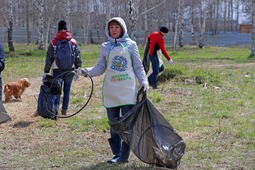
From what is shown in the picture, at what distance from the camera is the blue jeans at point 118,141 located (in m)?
4.80

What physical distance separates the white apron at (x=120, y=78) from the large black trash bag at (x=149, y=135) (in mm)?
120

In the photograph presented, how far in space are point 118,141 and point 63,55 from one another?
7.85 ft

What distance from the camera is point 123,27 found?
4.68 m

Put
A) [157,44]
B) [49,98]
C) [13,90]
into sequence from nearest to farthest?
[49,98], [13,90], [157,44]

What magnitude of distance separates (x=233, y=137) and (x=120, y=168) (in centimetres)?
199

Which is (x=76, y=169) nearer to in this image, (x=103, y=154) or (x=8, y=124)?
(x=103, y=154)

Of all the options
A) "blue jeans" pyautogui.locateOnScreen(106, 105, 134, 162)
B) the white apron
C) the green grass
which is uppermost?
the white apron

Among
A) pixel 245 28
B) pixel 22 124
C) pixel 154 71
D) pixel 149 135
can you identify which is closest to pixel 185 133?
pixel 149 135

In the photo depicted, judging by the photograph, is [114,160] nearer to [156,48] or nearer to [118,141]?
[118,141]

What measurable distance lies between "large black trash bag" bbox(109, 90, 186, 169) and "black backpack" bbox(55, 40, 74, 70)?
2541 mm

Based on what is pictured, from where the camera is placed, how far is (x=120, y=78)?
468cm

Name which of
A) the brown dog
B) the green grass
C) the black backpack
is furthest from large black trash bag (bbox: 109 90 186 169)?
the brown dog

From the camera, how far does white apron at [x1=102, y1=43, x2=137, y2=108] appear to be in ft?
15.4

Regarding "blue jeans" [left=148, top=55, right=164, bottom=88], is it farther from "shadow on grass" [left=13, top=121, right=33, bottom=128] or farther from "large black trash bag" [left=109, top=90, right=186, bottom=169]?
"large black trash bag" [left=109, top=90, right=186, bottom=169]
